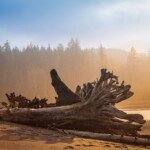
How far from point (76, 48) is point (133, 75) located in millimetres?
26570

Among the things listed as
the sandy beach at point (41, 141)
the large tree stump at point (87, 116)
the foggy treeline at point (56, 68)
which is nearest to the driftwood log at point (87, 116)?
the large tree stump at point (87, 116)

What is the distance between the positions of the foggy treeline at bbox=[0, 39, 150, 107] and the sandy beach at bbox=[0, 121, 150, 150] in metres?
86.8

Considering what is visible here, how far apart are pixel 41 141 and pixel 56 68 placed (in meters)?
115

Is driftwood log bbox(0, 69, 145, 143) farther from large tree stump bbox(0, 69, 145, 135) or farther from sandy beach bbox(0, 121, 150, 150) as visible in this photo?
sandy beach bbox(0, 121, 150, 150)

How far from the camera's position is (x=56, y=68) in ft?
402

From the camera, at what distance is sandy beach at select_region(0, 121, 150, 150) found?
761 centimetres

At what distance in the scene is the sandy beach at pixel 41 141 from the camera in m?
7.61

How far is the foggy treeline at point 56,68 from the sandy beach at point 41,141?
8682 centimetres

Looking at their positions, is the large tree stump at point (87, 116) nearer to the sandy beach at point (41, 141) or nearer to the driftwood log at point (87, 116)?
the driftwood log at point (87, 116)

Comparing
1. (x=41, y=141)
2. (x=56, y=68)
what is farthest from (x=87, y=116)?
(x=56, y=68)

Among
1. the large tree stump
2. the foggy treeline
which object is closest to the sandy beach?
the large tree stump

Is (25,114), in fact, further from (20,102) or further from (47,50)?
(47,50)

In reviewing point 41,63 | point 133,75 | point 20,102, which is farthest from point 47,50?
point 20,102

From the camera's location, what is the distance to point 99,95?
35.4 feet
